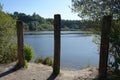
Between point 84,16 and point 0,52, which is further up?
point 84,16

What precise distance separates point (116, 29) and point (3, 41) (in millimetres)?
6248

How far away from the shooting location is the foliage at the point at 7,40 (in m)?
12.9

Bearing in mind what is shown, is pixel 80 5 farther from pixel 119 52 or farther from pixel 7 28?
pixel 7 28

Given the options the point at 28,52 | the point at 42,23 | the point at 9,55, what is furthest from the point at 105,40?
the point at 42,23

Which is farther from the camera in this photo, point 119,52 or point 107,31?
point 119,52

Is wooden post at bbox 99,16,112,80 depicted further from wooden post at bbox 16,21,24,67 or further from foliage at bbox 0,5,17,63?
foliage at bbox 0,5,17,63

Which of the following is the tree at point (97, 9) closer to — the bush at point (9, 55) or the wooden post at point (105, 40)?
the wooden post at point (105, 40)

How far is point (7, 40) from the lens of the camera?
13.3 m

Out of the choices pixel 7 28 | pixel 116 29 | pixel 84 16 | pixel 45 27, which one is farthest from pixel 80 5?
pixel 45 27

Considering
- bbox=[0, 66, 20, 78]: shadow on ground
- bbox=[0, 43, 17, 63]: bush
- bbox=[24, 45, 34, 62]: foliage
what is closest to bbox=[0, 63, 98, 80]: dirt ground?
bbox=[0, 66, 20, 78]: shadow on ground

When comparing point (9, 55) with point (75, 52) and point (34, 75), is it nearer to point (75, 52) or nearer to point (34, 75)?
point (34, 75)

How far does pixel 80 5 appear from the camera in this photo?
11172mm

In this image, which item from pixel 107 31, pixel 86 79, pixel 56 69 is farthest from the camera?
pixel 56 69

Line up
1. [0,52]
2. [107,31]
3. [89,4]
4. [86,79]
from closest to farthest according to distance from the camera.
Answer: [107,31] → [86,79] → [89,4] → [0,52]
